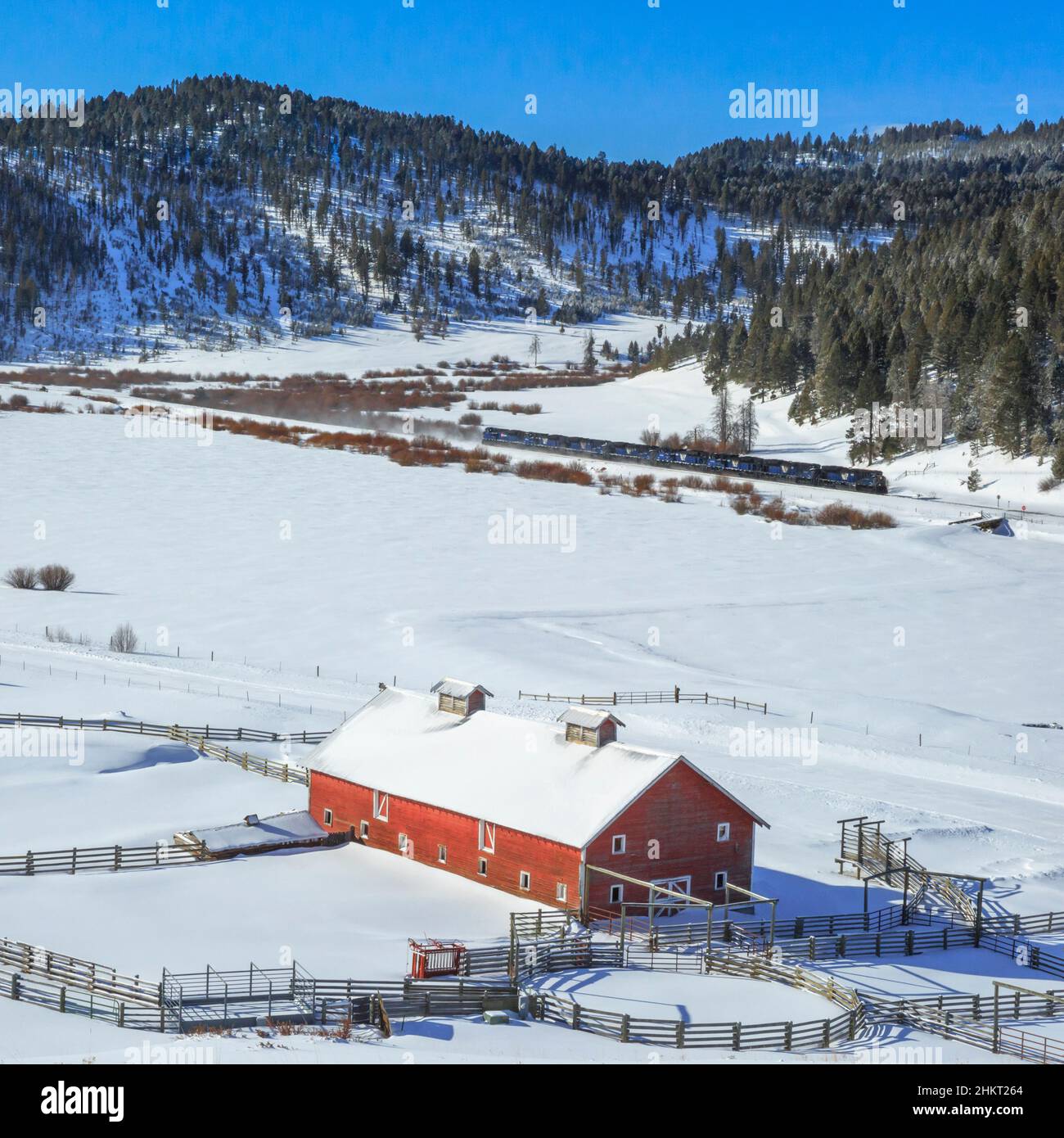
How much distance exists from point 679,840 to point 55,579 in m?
Result: 43.4

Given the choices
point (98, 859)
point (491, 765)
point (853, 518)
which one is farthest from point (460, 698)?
point (853, 518)

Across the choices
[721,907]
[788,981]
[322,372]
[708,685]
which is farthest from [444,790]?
[322,372]

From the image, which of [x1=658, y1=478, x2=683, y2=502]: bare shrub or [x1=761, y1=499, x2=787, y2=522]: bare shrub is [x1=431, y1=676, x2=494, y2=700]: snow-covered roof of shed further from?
[x1=658, y1=478, x2=683, y2=502]: bare shrub

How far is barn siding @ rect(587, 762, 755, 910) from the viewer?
1084 inches

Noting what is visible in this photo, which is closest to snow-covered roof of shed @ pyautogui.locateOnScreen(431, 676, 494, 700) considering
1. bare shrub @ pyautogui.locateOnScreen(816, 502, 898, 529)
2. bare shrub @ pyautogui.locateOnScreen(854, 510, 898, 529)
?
bare shrub @ pyautogui.locateOnScreen(854, 510, 898, 529)

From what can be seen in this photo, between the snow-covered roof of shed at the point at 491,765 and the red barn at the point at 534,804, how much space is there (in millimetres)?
34

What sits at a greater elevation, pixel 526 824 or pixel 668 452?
pixel 668 452

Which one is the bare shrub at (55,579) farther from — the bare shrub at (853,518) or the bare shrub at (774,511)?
the bare shrub at (853,518)

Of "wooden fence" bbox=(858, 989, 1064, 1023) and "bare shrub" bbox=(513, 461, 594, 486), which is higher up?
"bare shrub" bbox=(513, 461, 594, 486)

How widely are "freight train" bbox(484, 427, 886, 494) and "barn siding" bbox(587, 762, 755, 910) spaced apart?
68.6 m
